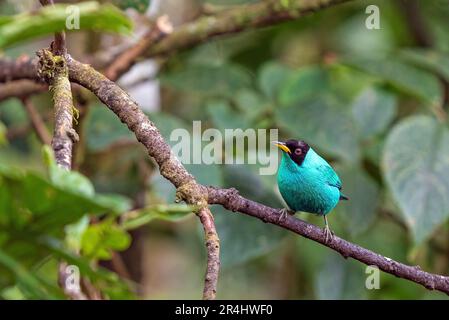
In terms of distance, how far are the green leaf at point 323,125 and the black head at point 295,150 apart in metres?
0.62

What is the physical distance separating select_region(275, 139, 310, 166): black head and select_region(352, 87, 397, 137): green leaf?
2.96ft

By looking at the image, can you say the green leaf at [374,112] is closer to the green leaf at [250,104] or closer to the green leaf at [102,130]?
the green leaf at [250,104]

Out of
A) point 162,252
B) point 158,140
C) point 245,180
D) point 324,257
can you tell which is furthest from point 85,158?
point 158,140

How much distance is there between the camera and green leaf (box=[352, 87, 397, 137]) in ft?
10.7

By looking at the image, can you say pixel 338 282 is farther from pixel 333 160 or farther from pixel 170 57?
pixel 170 57

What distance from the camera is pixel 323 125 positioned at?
317 cm

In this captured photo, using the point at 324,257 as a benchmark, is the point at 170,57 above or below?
above

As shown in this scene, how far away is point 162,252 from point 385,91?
253cm

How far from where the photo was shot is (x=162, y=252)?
17.6 ft

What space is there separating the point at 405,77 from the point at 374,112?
25 cm

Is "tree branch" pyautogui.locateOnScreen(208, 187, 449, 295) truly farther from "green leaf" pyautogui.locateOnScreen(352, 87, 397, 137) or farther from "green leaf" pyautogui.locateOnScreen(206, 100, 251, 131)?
"green leaf" pyautogui.locateOnScreen(352, 87, 397, 137)

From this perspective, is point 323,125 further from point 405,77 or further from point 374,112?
point 405,77

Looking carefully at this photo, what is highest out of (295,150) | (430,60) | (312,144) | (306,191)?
(430,60)

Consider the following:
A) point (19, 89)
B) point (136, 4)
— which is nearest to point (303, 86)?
point (136, 4)
